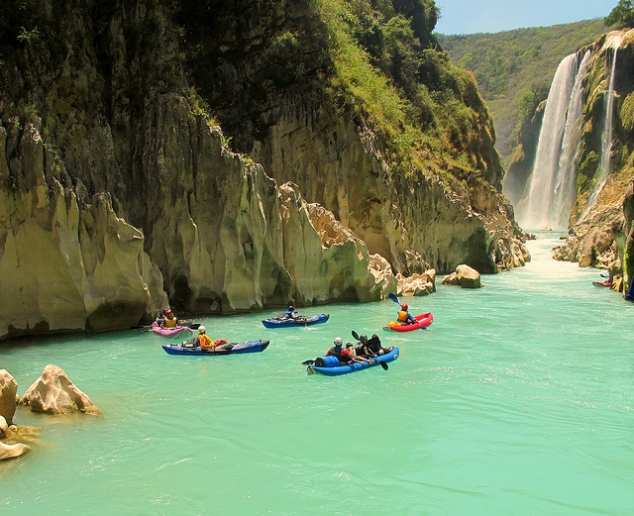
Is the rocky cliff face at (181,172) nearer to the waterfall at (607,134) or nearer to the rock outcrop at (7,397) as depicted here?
the rock outcrop at (7,397)

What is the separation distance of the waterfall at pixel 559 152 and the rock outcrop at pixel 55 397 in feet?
218

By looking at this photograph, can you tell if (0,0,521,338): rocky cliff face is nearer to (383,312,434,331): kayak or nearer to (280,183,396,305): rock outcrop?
(280,183,396,305): rock outcrop

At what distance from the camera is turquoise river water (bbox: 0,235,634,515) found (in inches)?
334

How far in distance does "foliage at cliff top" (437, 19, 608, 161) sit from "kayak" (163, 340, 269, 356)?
88315 millimetres

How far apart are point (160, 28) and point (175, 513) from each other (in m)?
23.0

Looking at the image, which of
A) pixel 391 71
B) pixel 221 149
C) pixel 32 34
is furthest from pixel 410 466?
pixel 391 71

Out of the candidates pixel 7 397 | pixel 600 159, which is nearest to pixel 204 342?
pixel 7 397

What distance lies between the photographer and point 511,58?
124 m

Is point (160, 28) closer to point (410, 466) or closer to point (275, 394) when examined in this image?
point (275, 394)

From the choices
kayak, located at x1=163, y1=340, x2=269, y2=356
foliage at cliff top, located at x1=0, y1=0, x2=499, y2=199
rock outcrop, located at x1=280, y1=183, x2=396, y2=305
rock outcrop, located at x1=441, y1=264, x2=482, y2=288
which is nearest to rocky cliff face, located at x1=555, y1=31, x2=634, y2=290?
foliage at cliff top, located at x1=0, y1=0, x2=499, y2=199

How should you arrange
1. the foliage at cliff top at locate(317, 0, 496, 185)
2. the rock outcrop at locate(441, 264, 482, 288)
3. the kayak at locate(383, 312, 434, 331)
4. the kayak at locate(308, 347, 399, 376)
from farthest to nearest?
the foliage at cliff top at locate(317, 0, 496, 185) → the rock outcrop at locate(441, 264, 482, 288) → the kayak at locate(383, 312, 434, 331) → the kayak at locate(308, 347, 399, 376)

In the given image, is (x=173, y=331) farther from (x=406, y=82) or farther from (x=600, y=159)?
(x=600, y=159)

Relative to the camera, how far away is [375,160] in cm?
3247

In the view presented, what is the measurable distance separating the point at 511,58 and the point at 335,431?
127737 millimetres
